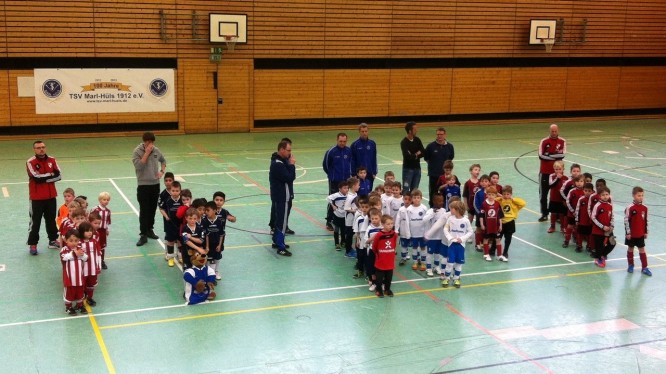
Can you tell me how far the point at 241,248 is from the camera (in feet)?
43.4

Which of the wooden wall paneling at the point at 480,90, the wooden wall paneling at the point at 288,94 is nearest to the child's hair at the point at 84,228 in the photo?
the wooden wall paneling at the point at 288,94

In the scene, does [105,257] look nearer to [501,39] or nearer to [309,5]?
[309,5]

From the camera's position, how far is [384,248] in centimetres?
1070

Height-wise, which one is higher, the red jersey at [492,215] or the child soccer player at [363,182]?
the child soccer player at [363,182]

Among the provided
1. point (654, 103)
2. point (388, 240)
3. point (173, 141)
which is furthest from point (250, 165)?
point (654, 103)

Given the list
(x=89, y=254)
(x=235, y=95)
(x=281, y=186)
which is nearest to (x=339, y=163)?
(x=281, y=186)

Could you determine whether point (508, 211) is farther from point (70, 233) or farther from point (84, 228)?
point (70, 233)

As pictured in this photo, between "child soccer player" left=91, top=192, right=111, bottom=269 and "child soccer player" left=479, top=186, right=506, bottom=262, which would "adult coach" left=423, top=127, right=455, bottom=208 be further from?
"child soccer player" left=91, top=192, right=111, bottom=269

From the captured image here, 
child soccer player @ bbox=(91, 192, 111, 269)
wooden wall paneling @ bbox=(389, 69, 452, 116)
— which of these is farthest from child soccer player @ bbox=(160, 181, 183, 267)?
wooden wall paneling @ bbox=(389, 69, 452, 116)

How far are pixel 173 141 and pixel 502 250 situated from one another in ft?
46.7

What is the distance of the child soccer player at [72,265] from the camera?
984 centimetres

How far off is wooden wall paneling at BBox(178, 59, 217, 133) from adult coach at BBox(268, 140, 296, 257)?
1373cm

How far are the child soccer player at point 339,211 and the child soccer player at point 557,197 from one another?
4.19 m

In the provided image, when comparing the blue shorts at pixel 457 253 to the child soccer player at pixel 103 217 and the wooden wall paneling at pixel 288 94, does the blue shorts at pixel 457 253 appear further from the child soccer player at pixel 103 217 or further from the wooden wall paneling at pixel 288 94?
the wooden wall paneling at pixel 288 94
